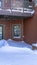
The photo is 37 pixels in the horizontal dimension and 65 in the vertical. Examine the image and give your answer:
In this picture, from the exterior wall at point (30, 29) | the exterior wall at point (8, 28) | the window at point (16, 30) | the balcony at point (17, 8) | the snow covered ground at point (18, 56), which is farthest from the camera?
the window at point (16, 30)

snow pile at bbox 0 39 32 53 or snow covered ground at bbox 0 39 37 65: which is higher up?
snow covered ground at bbox 0 39 37 65

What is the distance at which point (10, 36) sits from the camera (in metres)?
15.7

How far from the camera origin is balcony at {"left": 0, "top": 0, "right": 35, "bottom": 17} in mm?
14000

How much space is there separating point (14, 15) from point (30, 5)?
173cm

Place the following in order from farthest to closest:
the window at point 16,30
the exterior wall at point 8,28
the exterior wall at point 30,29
→ the window at point 16,30
the exterior wall at point 8,28
the exterior wall at point 30,29

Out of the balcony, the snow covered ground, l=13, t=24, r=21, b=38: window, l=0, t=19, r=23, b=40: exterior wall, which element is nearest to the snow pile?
the snow covered ground

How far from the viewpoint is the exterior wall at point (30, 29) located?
46.4 feet

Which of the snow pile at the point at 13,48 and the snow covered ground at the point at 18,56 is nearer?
the snow covered ground at the point at 18,56

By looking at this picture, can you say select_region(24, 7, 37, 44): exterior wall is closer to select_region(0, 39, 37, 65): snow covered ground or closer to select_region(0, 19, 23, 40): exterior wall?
select_region(0, 19, 23, 40): exterior wall

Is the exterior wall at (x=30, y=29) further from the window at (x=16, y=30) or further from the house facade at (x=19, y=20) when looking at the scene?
the window at (x=16, y=30)

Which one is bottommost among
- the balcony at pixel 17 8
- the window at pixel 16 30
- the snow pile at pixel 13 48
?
the snow pile at pixel 13 48

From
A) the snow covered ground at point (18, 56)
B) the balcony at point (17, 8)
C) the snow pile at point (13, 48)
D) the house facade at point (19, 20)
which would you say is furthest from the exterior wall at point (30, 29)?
the snow covered ground at point (18, 56)

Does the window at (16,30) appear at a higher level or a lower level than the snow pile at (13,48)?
higher

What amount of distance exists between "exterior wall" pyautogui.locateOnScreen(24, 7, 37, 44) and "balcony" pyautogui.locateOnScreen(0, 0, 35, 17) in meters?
0.54
